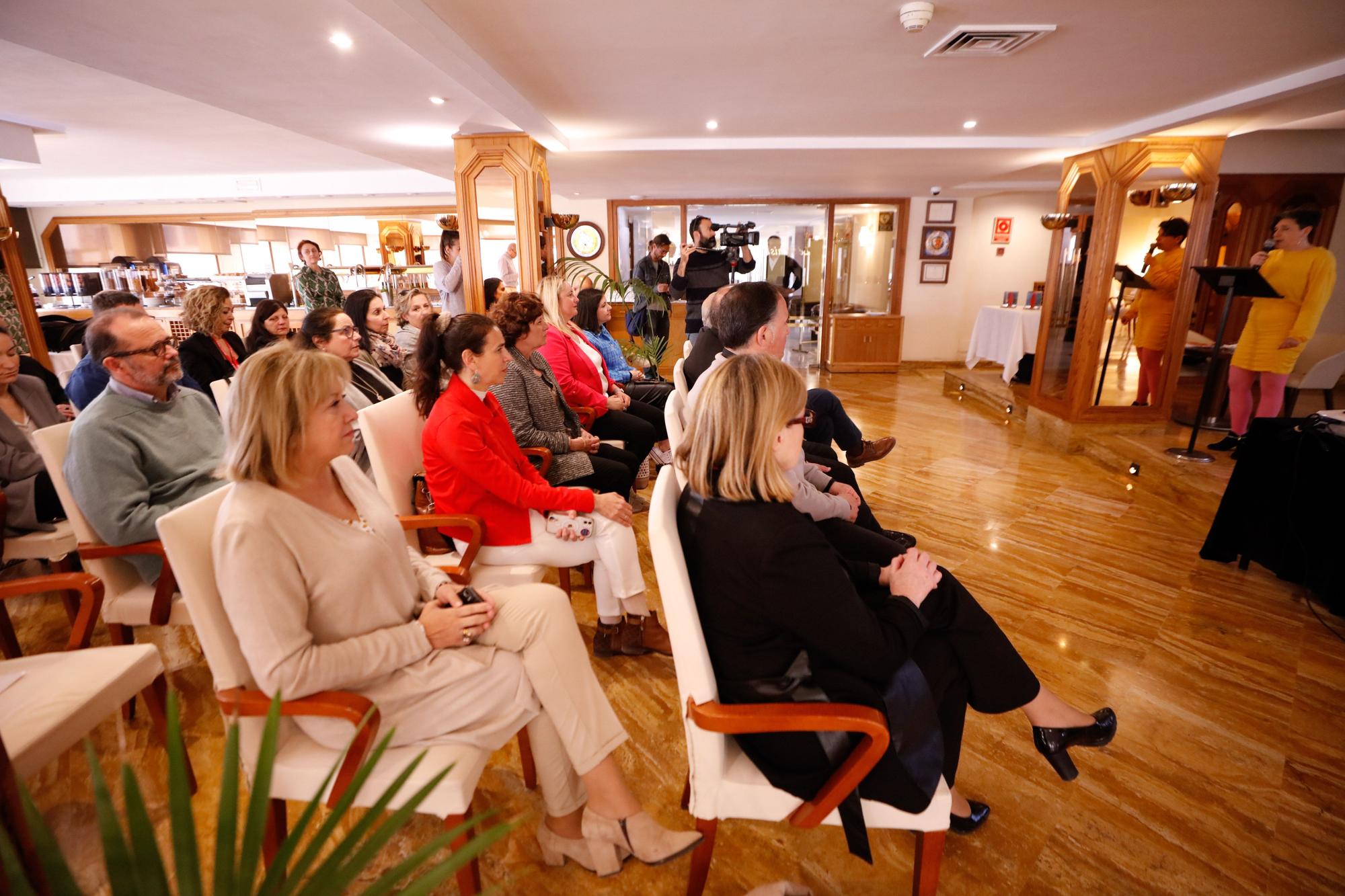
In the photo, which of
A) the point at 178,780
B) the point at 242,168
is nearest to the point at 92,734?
the point at 178,780

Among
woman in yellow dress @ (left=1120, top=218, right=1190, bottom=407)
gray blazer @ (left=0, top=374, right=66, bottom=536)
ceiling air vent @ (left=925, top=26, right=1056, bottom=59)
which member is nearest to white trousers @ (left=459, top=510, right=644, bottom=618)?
gray blazer @ (left=0, top=374, right=66, bottom=536)

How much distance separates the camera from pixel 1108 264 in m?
4.73

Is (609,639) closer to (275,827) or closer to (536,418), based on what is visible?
(536,418)

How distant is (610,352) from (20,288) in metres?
4.86

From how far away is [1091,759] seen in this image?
1897 millimetres

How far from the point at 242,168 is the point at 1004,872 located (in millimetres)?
A: 9624

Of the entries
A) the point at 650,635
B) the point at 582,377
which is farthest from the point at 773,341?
the point at 582,377

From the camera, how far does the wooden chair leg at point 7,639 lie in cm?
195

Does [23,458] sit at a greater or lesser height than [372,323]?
lesser

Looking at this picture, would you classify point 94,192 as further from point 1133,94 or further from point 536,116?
point 1133,94

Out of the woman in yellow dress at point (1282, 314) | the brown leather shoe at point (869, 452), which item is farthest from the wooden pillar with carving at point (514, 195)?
the woman in yellow dress at point (1282, 314)

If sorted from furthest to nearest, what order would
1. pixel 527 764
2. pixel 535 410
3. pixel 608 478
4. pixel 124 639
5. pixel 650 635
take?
pixel 608 478
pixel 535 410
pixel 650 635
pixel 124 639
pixel 527 764

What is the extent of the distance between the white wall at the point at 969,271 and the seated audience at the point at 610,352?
18.7 feet

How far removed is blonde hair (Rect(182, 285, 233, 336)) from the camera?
3.37 metres
